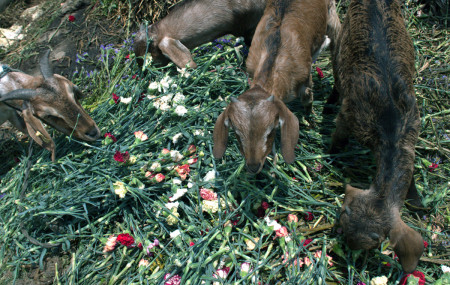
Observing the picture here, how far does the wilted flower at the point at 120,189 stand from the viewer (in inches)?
134

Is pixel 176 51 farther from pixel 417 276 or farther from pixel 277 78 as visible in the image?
pixel 417 276

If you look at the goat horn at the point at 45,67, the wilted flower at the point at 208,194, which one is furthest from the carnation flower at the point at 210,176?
the goat horn at the point at 45,67

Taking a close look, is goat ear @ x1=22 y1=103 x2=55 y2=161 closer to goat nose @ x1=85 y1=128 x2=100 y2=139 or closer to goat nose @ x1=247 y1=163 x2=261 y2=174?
goat nose @ x1=85 y1=128 x2=100 y2=139

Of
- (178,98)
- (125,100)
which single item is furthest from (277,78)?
(125,100)

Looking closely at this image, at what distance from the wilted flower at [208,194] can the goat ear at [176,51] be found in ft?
6.29

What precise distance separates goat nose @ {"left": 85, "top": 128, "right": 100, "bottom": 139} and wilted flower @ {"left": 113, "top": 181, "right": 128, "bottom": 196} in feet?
2.79

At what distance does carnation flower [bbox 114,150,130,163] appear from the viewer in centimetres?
357

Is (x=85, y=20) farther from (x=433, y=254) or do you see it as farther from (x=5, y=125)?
(x=433, y=254)

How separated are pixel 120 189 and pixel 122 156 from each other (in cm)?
36

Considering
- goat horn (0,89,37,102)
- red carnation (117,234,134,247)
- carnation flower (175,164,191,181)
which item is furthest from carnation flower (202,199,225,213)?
goat horn (0,89,37,102)

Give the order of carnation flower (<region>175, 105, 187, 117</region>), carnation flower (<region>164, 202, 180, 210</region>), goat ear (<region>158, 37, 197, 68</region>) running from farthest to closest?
goat ear (<region>158, 37, 197, 68</region>), carnation flower (<region>175, 105, 187, 117</region>), carnation flower (<region>164, 202, 180, 210</region>)

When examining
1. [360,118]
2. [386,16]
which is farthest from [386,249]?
[386,16]

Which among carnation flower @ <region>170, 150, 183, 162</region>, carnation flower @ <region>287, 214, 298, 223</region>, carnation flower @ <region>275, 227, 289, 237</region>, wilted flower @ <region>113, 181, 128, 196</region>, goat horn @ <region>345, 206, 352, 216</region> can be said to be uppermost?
wilted flower @ <region>113, 181, 128, 196</region>

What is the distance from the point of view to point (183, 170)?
3.71 m
